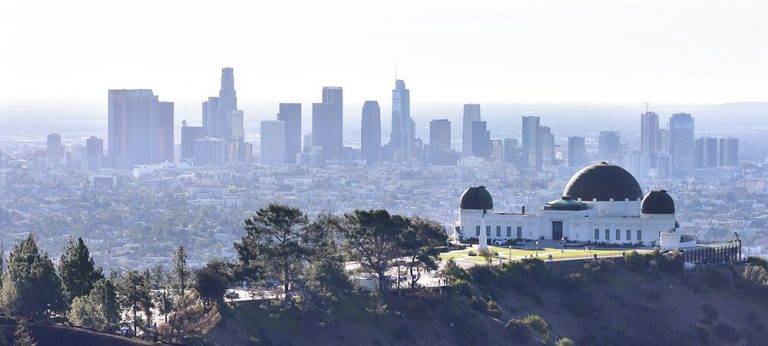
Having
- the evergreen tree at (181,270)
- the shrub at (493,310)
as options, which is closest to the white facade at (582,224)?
the shrub at (493,310)

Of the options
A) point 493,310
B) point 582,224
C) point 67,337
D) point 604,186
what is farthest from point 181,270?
point 604,186

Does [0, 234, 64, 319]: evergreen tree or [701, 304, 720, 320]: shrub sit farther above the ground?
[0, 234, 64, 319]: evergreen tree

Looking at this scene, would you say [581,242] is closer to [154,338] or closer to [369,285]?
[369,285]

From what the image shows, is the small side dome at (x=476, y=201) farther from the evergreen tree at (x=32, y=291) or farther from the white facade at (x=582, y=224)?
the evergreen tree at (x=32, y=291)

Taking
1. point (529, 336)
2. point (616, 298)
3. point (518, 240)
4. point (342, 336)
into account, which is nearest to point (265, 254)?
point (342, 336)

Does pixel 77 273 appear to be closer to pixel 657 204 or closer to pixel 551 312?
pixel 551 312

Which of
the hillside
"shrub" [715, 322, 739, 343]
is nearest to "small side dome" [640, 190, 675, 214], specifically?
the hillside

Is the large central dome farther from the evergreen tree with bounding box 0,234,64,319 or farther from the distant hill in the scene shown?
the distant hill
